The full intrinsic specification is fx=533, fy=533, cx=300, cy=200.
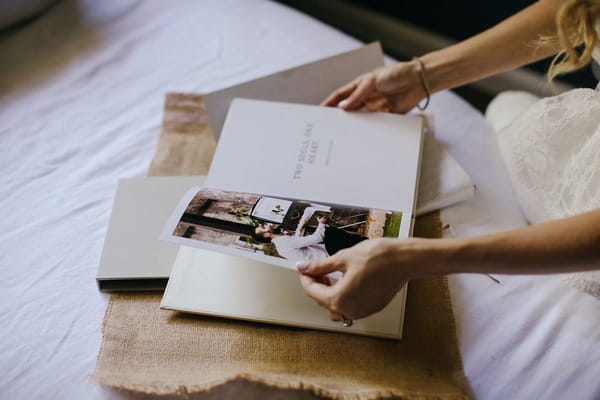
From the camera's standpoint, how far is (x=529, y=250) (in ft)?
1.78

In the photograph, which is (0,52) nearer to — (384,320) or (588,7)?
(384,320)

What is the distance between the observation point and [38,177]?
0.82 metres

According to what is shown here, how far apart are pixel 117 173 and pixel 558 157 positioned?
66 centimetres

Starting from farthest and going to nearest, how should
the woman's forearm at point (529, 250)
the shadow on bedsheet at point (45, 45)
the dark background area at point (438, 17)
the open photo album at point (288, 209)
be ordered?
the dark background area at point (438, 17), the shadow on bedsheet at point (45, 45), the open photo album at point (288, 209), the woman's forearm at point (529, 250)

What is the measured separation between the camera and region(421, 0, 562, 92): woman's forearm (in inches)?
30.2

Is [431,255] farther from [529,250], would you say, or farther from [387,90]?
[387,90]

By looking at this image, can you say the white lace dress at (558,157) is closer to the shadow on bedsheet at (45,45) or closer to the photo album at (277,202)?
the photo album at (277,202)

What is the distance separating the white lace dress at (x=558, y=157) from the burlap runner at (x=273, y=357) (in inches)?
8.2

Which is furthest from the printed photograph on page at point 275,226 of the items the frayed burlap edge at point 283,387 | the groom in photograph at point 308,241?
the frayed burlap edge at point 283,387

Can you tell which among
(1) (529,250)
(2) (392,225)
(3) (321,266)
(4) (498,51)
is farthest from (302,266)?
(4) (498,51)

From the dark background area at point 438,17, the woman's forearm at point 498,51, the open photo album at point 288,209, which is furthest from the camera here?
the dark background area at point 438,17

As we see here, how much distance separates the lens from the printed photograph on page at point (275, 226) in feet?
2.06

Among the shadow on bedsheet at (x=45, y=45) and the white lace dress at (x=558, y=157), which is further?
the shadow on bedsheet at (x=45, y=45)

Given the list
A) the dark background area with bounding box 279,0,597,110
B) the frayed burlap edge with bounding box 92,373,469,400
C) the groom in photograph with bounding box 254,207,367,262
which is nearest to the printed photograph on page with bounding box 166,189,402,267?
the groom in photograph with bounding box 254,207,367,262
